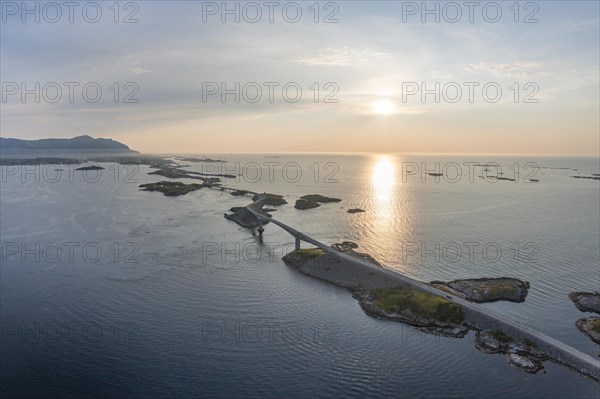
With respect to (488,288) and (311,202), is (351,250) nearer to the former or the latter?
(488,288)

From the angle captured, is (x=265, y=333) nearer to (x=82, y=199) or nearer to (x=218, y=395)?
(x=218, y=395)

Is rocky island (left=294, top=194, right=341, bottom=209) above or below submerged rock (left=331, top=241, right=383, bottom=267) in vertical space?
above

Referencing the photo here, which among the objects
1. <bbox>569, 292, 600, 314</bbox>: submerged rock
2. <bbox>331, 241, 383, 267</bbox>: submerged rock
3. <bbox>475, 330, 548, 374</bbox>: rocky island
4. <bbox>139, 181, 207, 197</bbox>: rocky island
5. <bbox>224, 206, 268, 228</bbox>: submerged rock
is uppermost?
<bbox>139, 181, 207, 197</bbox>: rocky island

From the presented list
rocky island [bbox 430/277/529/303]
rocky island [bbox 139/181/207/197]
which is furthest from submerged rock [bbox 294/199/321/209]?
rocky island [bbox 430/277/529/303]

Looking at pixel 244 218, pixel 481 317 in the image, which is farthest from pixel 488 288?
pixel 244 218

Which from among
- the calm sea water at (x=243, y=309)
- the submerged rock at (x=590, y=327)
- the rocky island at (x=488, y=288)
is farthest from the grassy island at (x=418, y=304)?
the submerged rock at (x=590, y=327)

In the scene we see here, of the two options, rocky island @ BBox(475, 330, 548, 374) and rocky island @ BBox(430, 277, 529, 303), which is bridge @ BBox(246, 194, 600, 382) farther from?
rocky island @ BBox(430, 277, 529, 303)
